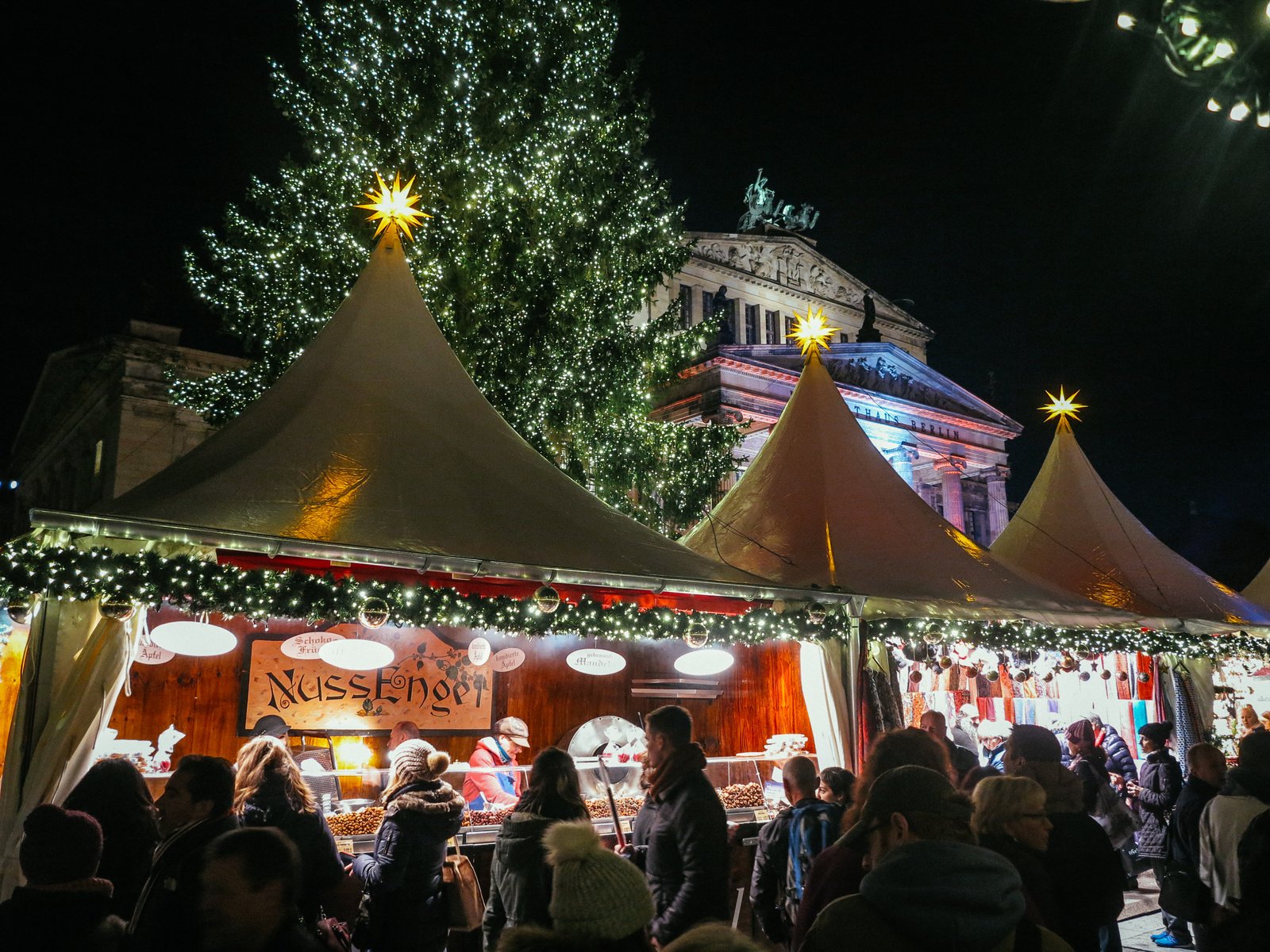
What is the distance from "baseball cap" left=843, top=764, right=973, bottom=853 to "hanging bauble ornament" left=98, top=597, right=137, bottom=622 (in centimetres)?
491

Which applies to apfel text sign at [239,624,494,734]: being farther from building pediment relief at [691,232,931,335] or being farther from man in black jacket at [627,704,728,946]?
building pediment relief at [691,232,931,335]

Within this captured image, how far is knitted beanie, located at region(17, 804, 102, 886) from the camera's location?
2.81 m

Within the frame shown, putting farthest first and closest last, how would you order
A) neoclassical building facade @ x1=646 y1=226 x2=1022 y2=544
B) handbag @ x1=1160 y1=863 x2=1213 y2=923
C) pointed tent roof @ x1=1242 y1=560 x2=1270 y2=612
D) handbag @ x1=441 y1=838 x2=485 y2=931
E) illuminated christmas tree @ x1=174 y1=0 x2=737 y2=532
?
neoclassical building facade @ x1=646 y1=226 x2=1022 y2=544 → pointed tent roof @ x1=1242 y1=560 x2=1270 y2=612 → illuminated christmas tree @ x1=174 y1=0 x2=737 y2=532 → handbag @ x1=1160 y1=863 x2=1213 y2=923 → handbag @ x1=441 y1=838 x2=485 y2=931

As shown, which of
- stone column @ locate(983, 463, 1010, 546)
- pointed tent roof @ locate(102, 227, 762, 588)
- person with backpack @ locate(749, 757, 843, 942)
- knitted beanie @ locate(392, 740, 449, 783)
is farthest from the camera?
stone column @ locate(983, 463, 1010, 546)

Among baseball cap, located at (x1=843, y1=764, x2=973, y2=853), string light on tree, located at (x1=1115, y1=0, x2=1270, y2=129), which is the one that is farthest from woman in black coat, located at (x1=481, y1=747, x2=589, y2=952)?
string light on tree, located at (x1=1115, y1=0, x2=1270, y2=129)

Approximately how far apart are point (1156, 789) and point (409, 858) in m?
6.95

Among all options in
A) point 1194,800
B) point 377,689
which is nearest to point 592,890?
point 1194,800

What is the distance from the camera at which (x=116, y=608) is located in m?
5.64

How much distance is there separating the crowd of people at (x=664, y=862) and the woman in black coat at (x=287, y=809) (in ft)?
0.04

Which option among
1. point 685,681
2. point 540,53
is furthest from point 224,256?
point 685,681

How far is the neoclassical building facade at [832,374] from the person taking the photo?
29.2 m

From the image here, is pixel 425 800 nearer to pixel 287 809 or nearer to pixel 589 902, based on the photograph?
pixel 287 809

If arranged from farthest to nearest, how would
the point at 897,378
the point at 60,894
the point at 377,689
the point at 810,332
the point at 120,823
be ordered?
the point at 897,378 → the point at 810,332 → the point at 377,689 → the point at 120,823 → the point at 60,894

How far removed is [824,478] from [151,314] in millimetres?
24278
